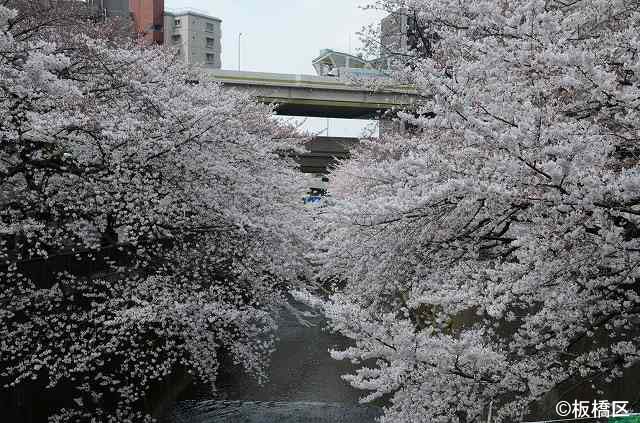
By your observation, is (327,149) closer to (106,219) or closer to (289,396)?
(289,396)

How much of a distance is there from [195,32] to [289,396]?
69.8 m

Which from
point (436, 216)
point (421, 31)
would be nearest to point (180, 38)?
point (421, 31)

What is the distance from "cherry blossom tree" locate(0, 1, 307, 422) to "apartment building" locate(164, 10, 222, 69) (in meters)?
67.8

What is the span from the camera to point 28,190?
29.3 ft

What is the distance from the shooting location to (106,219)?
9141 mm

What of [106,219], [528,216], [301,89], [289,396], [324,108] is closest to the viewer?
[528,216]

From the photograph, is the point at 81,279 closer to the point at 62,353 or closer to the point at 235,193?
the point at 62,353

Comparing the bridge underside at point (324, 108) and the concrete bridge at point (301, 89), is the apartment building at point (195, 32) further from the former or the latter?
the concrete bridge at point (301, 89)

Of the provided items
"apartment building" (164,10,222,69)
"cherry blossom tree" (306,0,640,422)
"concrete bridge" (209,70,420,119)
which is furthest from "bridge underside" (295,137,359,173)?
"apartment building" (164,10,222,69)

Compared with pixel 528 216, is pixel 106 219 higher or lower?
higher

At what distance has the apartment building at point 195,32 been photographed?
76438 mm

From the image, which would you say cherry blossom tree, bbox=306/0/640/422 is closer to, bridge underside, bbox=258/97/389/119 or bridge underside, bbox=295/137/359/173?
bridge underside, bbox=258/97/389/119

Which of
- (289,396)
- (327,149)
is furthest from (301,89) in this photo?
(289,396)

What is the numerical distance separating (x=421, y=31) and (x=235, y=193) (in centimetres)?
535
